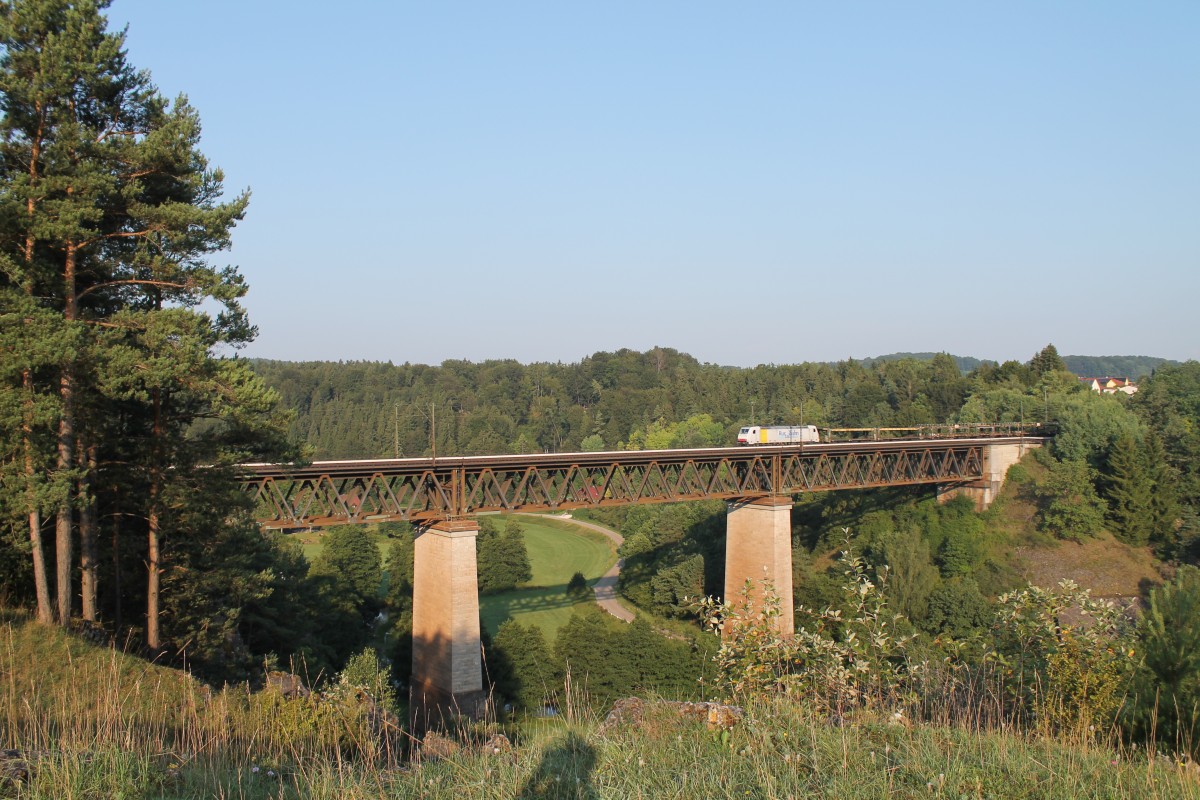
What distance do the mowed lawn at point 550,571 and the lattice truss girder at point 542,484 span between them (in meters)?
16.4

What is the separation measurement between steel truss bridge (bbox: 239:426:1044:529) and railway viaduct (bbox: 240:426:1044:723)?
0.24ft

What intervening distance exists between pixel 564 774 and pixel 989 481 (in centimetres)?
5960

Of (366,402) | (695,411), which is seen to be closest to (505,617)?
(695,411)

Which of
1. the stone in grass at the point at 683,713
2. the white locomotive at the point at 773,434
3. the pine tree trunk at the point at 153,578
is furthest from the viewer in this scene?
the white locomotive at the point at 773,434

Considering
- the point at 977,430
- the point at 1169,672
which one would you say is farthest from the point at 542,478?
the point at 977,430

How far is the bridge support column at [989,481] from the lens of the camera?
5828cm

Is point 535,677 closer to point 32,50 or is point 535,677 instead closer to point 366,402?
point 32,50

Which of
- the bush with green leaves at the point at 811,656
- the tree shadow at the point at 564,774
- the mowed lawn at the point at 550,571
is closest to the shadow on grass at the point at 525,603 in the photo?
the mowed lawn at the point at 550,571

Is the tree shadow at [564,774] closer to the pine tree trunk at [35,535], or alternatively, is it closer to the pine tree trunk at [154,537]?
the pine tree trunk at [35,535]

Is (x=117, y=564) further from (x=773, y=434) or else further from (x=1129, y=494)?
(x=1129, y=494)

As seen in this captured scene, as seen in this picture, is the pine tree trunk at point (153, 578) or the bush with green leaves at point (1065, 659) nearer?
the bush with green leaves at point (1065, 659)

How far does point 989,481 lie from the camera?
58281 millimetres

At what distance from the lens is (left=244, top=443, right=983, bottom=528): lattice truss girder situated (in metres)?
30.9

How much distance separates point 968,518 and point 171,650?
170 ft
